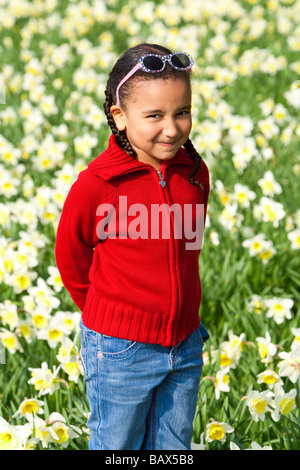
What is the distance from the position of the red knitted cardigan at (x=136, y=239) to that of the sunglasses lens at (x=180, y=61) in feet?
0.86

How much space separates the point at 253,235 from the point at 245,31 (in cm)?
445

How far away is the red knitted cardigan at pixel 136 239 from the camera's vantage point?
6.17ft

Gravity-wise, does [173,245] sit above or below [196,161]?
below

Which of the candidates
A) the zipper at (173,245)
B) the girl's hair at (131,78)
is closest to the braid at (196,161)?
the girl's hair at (131,78)

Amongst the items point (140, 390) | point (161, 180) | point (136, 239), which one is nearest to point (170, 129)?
point (161, 180)

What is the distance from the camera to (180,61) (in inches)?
72.2

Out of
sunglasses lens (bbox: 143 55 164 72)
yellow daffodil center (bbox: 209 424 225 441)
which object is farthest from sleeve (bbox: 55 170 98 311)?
yellow daffodil center (bbox: 209 424 225 441)

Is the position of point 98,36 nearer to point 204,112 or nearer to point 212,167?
point 204,112

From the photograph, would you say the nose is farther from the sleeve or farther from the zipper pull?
the sleeve

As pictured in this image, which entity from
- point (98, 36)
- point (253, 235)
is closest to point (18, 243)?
point (253, 235)

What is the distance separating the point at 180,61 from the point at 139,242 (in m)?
0.50

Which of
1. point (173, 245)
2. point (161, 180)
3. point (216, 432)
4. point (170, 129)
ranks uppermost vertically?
point (170, 129)

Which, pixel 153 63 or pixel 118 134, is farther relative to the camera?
pixel 118 134

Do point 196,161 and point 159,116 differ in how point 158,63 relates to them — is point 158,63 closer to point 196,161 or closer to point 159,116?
point 159,116
